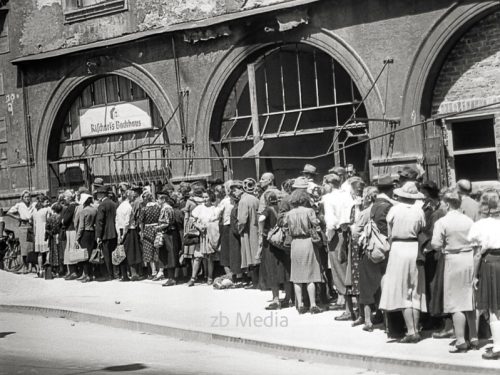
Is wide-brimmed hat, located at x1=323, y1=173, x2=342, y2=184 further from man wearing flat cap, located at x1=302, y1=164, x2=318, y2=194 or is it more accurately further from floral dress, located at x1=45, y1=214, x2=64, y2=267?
floral dress, located at x1=45, y1=214, x2=64, y2=267

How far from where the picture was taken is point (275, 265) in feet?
45.3

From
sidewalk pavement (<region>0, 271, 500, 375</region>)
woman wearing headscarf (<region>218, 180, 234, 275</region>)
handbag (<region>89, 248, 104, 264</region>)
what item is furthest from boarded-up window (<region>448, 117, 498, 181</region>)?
handbag (<region>89, 248, 104, 264</region>)

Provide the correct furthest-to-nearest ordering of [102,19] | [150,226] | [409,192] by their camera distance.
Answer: [102,19]
[150,226]
[409,192]

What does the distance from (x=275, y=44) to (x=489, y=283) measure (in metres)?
10.4

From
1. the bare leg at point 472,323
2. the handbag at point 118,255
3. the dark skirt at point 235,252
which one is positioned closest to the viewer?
the bare leg at point 472,323

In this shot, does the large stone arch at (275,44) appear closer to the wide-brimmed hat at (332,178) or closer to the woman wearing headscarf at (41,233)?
the woman wearing headscarf at (41,233)

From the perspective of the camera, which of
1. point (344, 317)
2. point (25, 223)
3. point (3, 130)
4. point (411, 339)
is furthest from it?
point (3, 130)

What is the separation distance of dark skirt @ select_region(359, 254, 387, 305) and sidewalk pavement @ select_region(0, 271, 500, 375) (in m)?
0.41

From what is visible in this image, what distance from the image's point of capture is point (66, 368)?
33.7 feet

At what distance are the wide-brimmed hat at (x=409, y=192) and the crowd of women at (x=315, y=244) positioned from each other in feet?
0.06

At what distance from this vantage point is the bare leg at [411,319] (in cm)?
1064

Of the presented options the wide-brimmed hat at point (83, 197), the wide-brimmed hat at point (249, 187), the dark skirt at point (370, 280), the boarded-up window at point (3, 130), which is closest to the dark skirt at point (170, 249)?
the wide-brimmed hat at point (249, 187)

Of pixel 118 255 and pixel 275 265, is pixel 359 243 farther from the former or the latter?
pixel 118 255

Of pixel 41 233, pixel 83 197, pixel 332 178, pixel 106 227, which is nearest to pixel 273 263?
pixel 332 178
